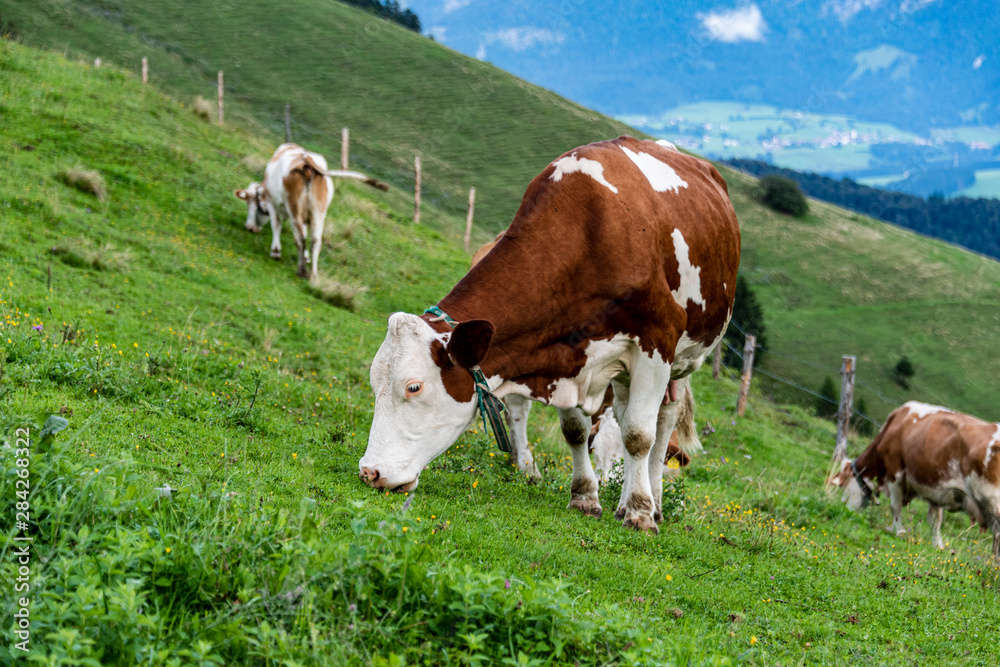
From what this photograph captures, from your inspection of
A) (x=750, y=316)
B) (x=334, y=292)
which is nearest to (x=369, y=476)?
(x=334, y=292)

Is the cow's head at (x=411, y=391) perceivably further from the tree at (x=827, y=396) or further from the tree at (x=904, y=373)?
the tree at (x=904, y=373)

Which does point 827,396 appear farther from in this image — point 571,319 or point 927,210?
point 927,210

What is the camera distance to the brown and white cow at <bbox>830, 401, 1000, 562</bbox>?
1130cm

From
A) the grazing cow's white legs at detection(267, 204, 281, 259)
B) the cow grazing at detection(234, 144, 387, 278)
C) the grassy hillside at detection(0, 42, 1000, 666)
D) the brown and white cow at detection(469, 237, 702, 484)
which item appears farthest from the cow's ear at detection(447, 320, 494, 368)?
the grazing cow's white legs at detection(267, 204, 281, 259)

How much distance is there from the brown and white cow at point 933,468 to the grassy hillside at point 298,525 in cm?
62

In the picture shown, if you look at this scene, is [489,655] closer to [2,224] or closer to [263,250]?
[2,224]

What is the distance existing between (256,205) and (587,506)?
11.9m

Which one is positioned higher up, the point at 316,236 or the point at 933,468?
the point at 316,236

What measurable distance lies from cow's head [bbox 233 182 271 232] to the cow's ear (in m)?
12.0

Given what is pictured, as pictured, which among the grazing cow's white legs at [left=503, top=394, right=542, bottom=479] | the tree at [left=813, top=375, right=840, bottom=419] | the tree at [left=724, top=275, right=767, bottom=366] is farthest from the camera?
the tree at [left=724, top=275, right=767, bottom=366]

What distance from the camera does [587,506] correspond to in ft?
21.3

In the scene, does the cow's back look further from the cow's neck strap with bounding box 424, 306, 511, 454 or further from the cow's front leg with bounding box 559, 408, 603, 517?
the cow's front leg with bounding box 559, 408, 603, 517

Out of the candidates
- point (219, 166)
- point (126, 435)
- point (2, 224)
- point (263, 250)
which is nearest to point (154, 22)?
point (219, 166)

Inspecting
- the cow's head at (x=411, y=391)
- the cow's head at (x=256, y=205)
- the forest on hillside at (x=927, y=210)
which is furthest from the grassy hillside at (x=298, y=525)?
the forest on hillside at (x=927, y=210)
